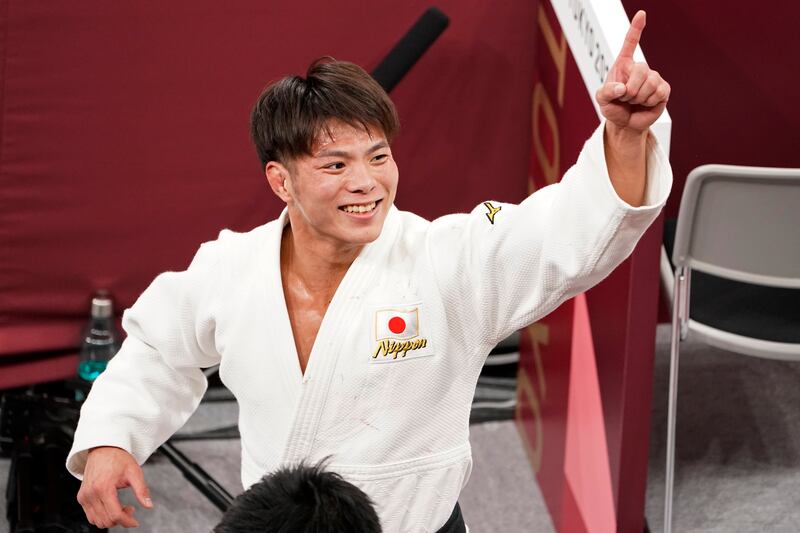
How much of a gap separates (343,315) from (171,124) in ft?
5.70

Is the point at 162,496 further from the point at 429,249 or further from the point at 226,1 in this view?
the point at 429,249

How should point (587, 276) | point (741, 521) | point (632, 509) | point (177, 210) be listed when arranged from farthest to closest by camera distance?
point (177, 210)
point (741, 521)
point (632, 509)
point (587, 276)

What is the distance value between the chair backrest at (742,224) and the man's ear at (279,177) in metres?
0.95

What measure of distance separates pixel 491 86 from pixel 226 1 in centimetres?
76

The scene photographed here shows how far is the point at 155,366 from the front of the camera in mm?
2242

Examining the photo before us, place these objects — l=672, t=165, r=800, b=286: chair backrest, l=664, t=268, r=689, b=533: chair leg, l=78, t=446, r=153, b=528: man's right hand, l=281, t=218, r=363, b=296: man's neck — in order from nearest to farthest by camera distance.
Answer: l=78, t=446, r=153, b=528: man's right hand, l=281, t=218, r=363, b=296: man's neck, l=672, t=165, r=800, b=286: chair backrest, l=664, t=268, r=689, b=533: chair leg

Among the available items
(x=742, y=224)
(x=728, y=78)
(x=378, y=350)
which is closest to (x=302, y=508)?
(x=378, y=350)

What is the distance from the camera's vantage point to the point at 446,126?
3.82 m

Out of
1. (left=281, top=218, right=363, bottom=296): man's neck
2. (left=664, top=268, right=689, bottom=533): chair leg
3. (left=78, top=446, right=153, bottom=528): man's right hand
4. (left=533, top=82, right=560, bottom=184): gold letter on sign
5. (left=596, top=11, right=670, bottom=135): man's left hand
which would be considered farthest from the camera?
(left=533, top=82, right=560, bottom=184): gold letter on sign

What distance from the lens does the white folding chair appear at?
8.80ft

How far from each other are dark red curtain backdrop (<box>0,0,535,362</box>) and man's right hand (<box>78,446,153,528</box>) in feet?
5.55

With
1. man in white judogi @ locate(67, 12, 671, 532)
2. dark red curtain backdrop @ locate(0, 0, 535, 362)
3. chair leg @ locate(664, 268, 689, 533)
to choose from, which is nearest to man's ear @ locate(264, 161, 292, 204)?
man in white judogi @ locate(67, 12, 671, 532)

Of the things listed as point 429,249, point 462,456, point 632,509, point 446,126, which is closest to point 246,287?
point 429,249

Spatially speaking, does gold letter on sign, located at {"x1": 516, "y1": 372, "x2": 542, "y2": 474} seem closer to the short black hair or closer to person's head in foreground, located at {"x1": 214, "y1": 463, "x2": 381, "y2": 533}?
the short black hair
